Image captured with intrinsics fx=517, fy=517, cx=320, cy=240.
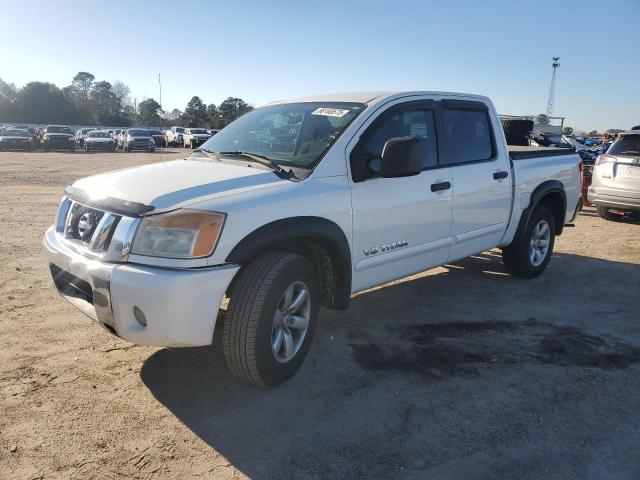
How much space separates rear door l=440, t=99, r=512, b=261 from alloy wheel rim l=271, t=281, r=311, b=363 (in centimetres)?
171

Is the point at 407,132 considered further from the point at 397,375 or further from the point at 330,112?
the point at 397,375

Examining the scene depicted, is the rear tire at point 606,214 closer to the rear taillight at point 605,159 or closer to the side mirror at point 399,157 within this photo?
the rear taillight at point 605,159

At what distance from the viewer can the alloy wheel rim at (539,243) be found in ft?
18.7

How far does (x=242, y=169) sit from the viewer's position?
3422 mm

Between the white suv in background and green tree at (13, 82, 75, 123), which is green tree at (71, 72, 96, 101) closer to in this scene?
green tree at (13, 82, 75, 123)

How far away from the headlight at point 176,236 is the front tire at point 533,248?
150 inches

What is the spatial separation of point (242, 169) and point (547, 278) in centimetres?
401

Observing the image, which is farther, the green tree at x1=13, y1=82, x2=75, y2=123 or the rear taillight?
the green tree at x1=13, y1=82, x2=75, y2=123

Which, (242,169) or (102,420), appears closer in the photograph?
(102,420)

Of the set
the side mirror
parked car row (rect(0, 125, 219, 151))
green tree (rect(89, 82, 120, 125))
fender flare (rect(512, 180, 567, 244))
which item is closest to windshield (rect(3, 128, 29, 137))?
parked car row (rect(0, 125, 219, 151))

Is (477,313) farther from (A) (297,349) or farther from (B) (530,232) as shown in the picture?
(A) (297,349)

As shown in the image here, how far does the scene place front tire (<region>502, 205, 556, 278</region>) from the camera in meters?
5.49

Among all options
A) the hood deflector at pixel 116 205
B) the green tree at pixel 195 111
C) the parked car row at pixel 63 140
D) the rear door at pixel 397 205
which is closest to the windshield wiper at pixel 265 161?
the rear door at pixel 397 205

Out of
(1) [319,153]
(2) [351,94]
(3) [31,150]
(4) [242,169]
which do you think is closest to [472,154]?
(2) [351,94]
